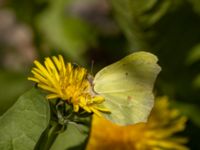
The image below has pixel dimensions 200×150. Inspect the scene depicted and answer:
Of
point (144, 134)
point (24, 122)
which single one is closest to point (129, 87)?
point (24, 122)

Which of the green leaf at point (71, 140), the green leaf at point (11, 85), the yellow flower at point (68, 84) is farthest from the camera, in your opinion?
the green leaf at point (11, 85)

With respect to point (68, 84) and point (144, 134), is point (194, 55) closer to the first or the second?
point (144, 134)

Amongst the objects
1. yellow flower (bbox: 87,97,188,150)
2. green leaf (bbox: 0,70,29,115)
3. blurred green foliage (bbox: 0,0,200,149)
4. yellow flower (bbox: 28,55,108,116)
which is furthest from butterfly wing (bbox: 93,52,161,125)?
green leaf (bbox: 0,70,29,115)

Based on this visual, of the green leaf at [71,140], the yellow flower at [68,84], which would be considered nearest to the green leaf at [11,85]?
the green leaf at [71,140]

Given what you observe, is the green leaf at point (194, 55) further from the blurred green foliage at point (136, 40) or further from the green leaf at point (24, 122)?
the green leaf at point (24, 122)

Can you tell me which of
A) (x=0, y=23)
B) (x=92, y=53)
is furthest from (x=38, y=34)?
(x=0, y=23)

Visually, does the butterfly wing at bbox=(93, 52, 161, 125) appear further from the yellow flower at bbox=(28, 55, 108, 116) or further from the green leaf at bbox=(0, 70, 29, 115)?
the green leaf at bbox=(0, 70, 29, 115)
